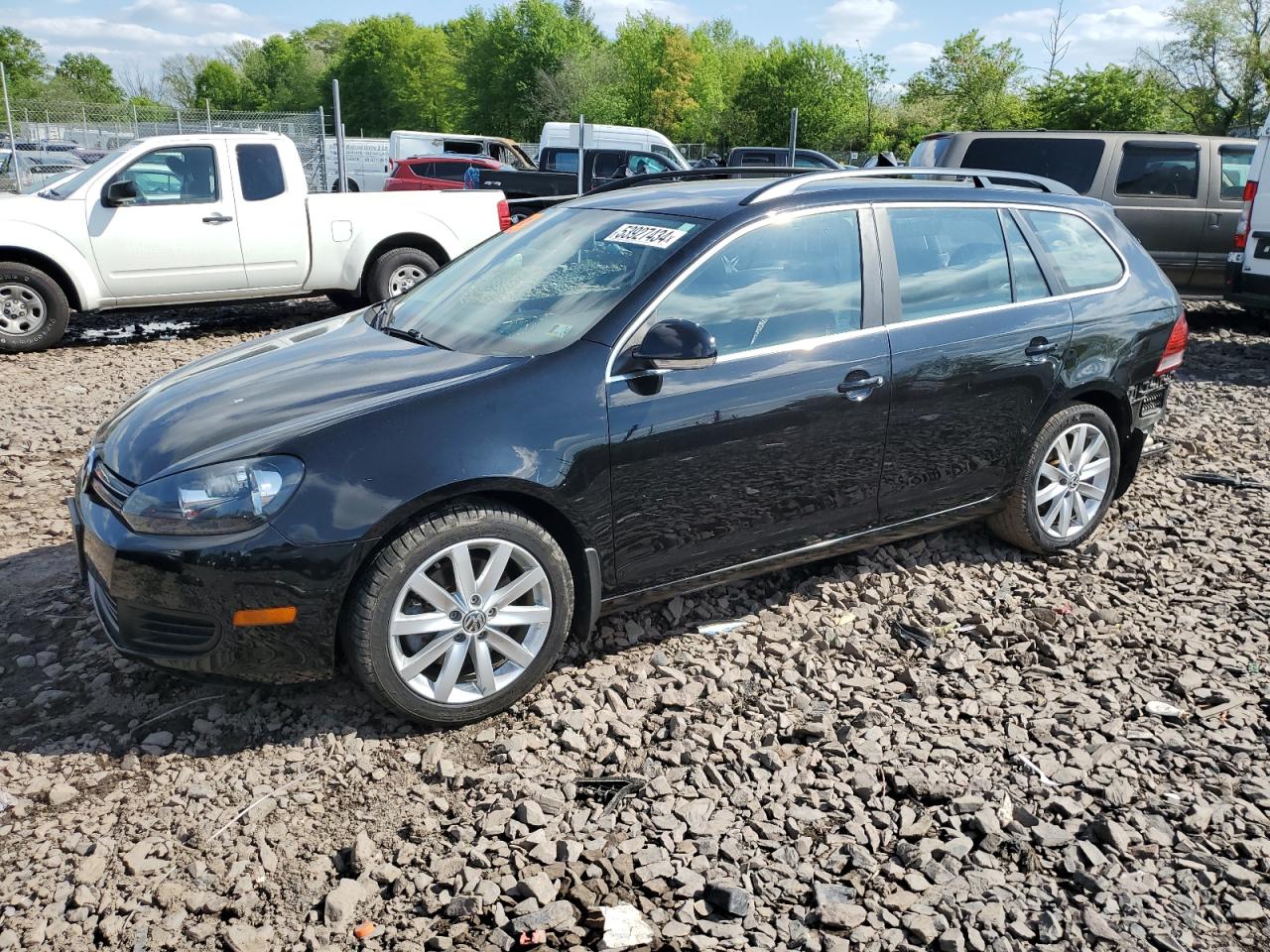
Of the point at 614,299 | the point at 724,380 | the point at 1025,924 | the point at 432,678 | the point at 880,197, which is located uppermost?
the point at 880,197

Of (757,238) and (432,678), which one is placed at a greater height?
(757,238)

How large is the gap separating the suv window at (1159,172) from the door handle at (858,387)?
28.1 ft

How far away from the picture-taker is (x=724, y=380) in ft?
12.0

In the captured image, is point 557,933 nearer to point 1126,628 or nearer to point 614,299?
point 614,299

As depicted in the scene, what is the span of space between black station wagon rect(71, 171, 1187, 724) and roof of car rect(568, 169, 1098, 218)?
18 mm

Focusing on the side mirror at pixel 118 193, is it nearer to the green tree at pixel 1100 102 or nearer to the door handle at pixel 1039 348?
the door handle at pixel 1039 348

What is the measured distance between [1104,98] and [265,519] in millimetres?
37306

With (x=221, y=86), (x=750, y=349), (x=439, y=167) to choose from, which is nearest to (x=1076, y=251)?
(x=750, y=349)

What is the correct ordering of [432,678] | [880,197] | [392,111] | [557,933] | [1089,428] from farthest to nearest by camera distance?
[392,111] → [1089,428] → [880,197] → [432,678] → [557,933]

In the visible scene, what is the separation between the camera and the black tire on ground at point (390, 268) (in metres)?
10.1

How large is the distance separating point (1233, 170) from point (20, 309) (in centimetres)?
1208

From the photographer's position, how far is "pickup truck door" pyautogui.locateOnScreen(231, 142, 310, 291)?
31.8 ft

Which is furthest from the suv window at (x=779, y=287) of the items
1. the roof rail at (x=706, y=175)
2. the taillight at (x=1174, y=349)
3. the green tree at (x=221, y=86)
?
the green tree at (x=221, y=86)

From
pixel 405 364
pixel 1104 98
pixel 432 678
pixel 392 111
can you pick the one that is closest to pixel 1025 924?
pixel 432 678
